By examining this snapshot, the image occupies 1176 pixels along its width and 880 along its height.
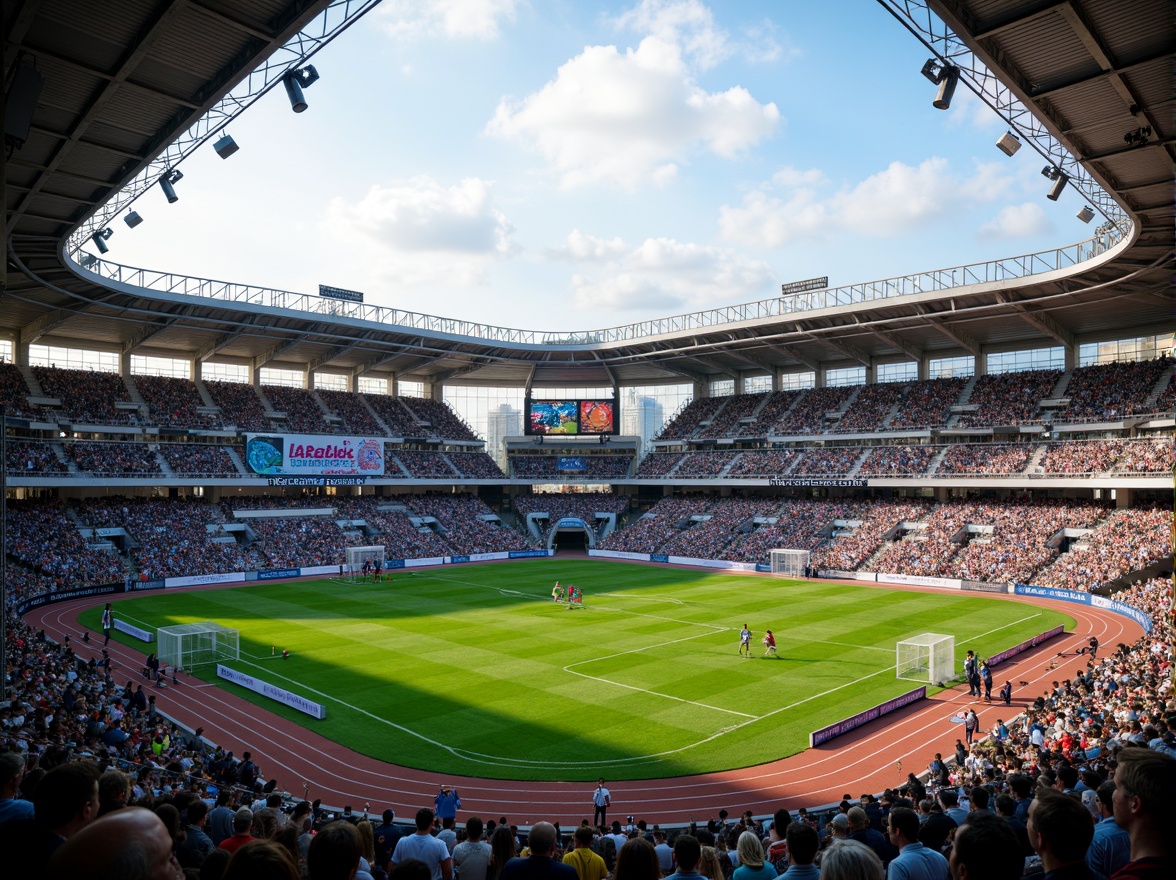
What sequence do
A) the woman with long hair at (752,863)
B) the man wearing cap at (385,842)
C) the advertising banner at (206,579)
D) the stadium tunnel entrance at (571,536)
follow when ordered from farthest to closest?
the stadium tunnel entrance at (571,536)
the advertising banner at (206,579)
the man wearing cap at (385,842)
the woman with long hair at (752,863)

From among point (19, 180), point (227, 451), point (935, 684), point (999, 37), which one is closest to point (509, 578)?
point (227, 451)

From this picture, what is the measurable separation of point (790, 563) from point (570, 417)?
105ft

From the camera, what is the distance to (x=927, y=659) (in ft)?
97.5

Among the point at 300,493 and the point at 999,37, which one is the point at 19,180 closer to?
the point at 999,37

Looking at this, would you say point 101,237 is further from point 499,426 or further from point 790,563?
point 499,426

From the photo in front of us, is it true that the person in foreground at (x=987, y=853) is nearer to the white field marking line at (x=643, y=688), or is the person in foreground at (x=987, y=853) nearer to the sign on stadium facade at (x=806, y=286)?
the white field marking line at (x=643, y=688)

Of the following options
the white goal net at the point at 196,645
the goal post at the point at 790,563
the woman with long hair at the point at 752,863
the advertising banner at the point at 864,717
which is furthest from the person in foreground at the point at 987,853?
the goal post at the point at 790,563

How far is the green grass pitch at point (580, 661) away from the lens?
22.9 metres

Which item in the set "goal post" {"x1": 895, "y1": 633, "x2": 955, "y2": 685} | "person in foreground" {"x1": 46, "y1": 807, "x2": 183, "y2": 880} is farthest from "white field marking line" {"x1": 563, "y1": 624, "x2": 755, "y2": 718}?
"person in foreground" {"x1": 46, "y1": 807, "x2": 183, "y2": 880}

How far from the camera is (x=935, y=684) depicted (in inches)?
1128

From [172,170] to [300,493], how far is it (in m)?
41.9

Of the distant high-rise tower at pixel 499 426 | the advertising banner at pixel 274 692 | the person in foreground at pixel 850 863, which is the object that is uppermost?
the distant high-rise tower at pixel 499 426

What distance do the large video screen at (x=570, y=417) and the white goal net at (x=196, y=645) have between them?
49241mm

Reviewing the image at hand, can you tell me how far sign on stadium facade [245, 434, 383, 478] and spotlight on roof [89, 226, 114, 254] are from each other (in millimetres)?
25834
